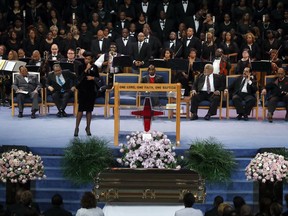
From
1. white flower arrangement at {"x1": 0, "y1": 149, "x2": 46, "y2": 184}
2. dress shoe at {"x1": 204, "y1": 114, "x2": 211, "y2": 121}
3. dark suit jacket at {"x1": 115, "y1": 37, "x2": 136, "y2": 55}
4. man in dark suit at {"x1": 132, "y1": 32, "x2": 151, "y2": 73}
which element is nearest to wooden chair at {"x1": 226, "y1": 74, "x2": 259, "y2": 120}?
dress shoe at {"x1": 204, "y1": 114, "x2": 211, "y2": 121}

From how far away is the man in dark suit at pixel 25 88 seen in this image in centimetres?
1942

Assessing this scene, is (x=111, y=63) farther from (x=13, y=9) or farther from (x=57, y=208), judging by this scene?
(x=57, y=208)

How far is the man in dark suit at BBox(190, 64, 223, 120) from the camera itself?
19359mm

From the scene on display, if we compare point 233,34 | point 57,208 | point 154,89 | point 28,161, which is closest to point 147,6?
point 233,34

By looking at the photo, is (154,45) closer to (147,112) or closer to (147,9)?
(147,9)

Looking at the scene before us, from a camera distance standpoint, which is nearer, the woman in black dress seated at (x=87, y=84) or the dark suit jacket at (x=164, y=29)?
the woman in black dress seated at (x=87, y=84)

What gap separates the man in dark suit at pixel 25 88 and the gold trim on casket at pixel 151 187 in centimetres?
497

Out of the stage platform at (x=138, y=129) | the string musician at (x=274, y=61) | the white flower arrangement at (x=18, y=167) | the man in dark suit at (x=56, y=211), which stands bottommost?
the man in dark suit at (x=56, y=211)

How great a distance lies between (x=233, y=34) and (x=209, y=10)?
2011 millimetres

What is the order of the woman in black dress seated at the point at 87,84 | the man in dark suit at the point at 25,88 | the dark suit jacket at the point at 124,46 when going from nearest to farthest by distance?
the woman in black dress seated at the point at 87,84 → the man in dark suit at the point at 25,88 → the dark suit jacket at the point at 124,46

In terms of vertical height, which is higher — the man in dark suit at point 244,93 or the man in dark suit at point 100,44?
the man in dark suit at point 100,44

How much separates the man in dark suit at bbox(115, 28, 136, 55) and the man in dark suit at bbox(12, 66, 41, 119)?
339cm

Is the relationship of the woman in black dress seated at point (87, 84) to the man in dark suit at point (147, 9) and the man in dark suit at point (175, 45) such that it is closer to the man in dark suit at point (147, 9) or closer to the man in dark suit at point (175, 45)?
the man in dark suit at point (175, 45)

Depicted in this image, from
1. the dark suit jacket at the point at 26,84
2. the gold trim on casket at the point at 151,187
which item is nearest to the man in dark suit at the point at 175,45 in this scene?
the dark suit jacket at the point at 26,84
